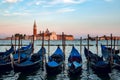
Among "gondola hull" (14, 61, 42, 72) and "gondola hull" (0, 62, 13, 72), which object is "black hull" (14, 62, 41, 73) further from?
"gondola hull" (0, 62, 13, 72)

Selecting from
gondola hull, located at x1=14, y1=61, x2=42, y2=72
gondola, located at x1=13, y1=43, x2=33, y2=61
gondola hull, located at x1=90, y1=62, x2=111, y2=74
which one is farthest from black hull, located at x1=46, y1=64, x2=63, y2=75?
gondola, located at x1=13, y1=43, x2=33, y2=61

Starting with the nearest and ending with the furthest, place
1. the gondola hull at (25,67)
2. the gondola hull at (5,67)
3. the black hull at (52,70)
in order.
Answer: the black hull at (52,70), the gondola hull at (25,67), the gondola hull at (5,67)

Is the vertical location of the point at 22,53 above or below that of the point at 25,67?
above

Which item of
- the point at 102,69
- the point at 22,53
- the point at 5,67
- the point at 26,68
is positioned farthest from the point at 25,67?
the point at 22,53

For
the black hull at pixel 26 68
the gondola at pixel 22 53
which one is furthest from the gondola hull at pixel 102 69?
the gondola at pixel 22 53

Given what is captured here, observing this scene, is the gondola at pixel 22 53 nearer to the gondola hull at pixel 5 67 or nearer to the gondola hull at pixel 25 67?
the gondola hull at pixel 5 67

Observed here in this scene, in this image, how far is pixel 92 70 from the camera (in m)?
22.5

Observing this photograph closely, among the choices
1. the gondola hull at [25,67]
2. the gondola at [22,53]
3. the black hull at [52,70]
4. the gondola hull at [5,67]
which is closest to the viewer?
the black hull at [52,70]

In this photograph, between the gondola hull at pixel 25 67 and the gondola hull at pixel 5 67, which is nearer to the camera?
the gondola hull at pixel 25 67

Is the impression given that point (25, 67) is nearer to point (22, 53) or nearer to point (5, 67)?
point (5, 67)

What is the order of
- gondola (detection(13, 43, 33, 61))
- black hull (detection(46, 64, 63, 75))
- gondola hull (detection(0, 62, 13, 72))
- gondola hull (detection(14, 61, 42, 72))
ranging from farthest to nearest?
gondola (detection(13, 43, 33, 61)), gondola hull (detection(0, 62, 13, 72)), gondola hull (detection(14, 61, 42, 72)), black hull (detection(46, 64, 63, 75))

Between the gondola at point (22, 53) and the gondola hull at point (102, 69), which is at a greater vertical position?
the gondola at point (22, 53)

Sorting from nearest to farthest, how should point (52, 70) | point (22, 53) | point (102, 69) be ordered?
point (52, 70)
point (102, 69)
point (22, 53)

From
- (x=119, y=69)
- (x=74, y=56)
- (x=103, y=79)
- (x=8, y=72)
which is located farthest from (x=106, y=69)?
(x=8, y=72)
